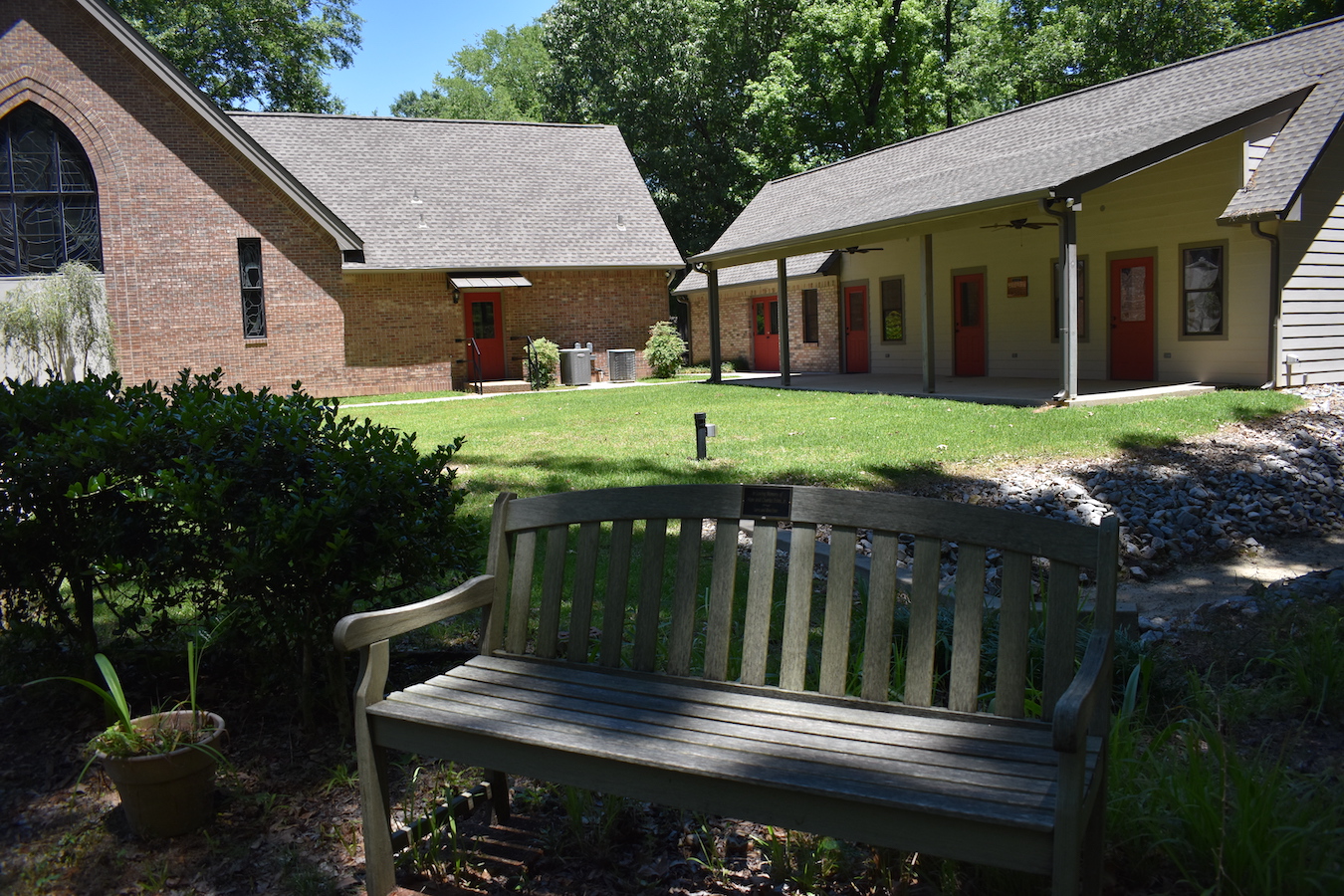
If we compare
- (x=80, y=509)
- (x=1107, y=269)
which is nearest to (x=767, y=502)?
(x=80, y=509)

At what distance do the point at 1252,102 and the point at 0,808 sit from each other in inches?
656

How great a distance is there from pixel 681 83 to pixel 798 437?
27863 mm

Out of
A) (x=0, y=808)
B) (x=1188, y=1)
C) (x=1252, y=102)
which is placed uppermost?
(x=1188, y=1)

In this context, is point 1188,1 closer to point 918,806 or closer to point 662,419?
point 662,419

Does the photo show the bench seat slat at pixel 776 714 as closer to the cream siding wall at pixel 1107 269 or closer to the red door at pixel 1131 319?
the cream siding wall at pixel 1107 269

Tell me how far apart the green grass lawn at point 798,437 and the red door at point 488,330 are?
8.98 meters

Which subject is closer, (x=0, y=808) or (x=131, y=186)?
(x=0, y=808)

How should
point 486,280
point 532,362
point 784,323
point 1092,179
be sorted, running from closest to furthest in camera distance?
point 1092,179
point 784,323
point 532,362
point 486,280

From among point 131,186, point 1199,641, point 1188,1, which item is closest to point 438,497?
point 1199,641

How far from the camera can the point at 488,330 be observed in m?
26.2

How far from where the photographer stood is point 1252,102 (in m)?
14.5

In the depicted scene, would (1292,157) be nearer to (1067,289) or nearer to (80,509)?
(1067,289)

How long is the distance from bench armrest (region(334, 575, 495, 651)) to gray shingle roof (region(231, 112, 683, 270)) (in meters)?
21.9

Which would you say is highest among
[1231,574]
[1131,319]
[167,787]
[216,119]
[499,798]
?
[216,119]
